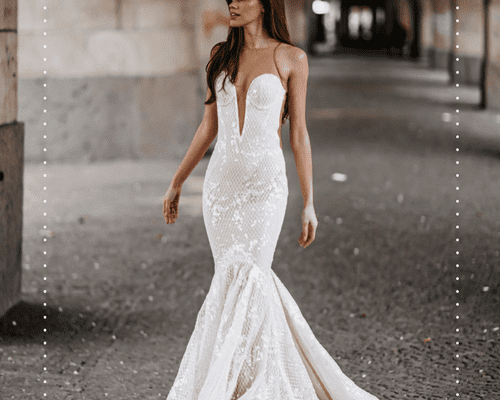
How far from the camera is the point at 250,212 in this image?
10.6ft

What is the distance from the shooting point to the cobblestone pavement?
4.16 m

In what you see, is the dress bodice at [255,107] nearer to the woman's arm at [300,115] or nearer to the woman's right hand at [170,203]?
the woman's arm at [300,115]

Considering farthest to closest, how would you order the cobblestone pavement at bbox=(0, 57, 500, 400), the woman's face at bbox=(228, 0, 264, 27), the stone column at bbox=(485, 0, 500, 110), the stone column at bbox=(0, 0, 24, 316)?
the stone column at bbox=(485, 0, 500, 110) → the stone column at bbox=(0, 0, 24, 316) → the cobblestone pavement at bbox=(0, 57, 500, 400) → the woman's face at bbox=(228, 0, 264, 27)

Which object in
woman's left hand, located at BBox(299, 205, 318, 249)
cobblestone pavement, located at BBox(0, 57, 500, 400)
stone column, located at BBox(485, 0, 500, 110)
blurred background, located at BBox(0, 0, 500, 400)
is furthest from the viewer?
stone column, located at BBox(485, 0, 500, 110)

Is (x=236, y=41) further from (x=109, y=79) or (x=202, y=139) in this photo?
(x=109, y=79)

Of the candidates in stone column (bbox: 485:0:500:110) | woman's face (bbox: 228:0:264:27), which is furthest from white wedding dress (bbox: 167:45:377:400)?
stone column (bbox: 485:0:500:110)

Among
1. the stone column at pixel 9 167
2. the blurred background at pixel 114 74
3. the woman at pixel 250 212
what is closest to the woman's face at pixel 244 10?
the woman at pixel 250 212

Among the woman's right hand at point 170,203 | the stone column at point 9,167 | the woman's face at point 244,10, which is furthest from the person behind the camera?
the stone column at point 9,167

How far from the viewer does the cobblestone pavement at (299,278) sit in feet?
13.7

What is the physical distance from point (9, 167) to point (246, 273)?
248cm

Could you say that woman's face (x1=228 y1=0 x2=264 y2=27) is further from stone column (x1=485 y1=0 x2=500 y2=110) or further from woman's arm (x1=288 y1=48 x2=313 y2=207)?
stone column (x1=485 y1=0 x2=500 y2=110)

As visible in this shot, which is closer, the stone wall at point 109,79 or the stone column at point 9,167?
the stone column at point 9,167

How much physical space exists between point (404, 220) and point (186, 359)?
476 centimetres

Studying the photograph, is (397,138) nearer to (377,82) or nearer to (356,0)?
(377,82)
